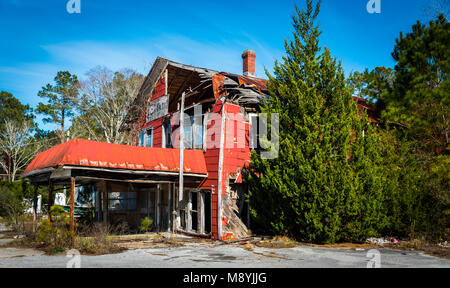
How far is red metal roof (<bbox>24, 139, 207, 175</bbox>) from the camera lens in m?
11.1

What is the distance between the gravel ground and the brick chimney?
38.6 feet

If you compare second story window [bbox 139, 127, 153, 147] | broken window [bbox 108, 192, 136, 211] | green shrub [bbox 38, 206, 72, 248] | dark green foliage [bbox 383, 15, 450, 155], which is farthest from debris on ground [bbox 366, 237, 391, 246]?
second story window [bbox 139, 127, 153, 147]

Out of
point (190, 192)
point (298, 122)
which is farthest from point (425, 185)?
point (190, 192)

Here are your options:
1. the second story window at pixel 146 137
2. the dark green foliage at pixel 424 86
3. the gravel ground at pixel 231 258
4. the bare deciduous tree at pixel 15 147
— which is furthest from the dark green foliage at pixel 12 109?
the dark green foliage at pixel 424 86

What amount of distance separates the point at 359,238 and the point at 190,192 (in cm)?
728

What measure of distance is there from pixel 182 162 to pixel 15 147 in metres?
35.6

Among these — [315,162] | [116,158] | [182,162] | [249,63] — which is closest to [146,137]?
[182,162]

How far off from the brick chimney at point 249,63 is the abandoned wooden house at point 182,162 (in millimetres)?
4544

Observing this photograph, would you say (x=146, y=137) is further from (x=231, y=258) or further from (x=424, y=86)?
(x=424, y=86)

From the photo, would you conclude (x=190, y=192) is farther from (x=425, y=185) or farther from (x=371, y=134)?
(x=425, y=185)

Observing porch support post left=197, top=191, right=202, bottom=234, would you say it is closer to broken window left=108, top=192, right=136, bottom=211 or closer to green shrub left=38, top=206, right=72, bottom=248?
broken window left=108, top=192, right=136, bottom=211

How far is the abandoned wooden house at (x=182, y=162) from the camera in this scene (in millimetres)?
11961

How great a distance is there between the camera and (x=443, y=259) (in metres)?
9.25

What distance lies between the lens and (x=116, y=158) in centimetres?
1198
